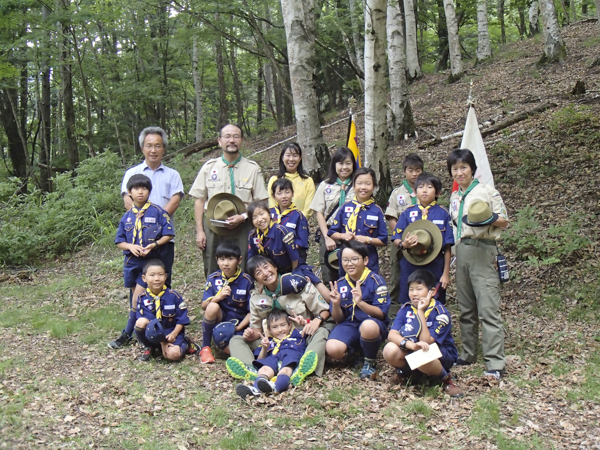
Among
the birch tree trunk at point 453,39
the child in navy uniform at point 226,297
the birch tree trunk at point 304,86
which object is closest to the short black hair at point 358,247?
the child in navy uniform at point 226,297

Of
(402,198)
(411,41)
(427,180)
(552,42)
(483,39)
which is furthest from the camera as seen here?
(483,39)

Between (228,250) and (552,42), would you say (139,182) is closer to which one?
(228,250)

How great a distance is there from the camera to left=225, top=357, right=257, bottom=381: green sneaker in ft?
15.5

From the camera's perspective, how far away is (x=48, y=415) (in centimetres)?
403

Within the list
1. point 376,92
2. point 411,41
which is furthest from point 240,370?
point 411,41

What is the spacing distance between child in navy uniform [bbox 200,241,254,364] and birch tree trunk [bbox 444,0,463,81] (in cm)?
1196

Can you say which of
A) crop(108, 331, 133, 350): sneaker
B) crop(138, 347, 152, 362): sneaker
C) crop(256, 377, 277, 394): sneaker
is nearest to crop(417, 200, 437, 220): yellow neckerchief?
crop(256, 377, 277, 394): sneaker

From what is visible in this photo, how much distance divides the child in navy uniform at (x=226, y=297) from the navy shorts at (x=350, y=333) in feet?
2.98

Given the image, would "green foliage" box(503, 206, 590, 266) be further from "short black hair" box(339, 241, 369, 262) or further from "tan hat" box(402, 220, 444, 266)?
"short black hair" box(339, 241, 369, 262)

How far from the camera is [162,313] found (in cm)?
531

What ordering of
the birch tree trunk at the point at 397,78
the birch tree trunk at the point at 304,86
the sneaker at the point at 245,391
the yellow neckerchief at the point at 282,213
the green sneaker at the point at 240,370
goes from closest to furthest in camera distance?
1. the sneaker at the point at 245,391
2. the green sneaker at the point at 240,370
3. the yellow neckerchief at the point at 282,213
4. the birch tree trunk at the point at 304,86
5. the birch tree trunk at the point at 397,78

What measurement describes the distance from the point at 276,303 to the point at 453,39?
12.5m

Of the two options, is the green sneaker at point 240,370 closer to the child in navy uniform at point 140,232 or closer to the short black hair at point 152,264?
the short black hair at point 152,264

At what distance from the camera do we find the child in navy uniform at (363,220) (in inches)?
206
